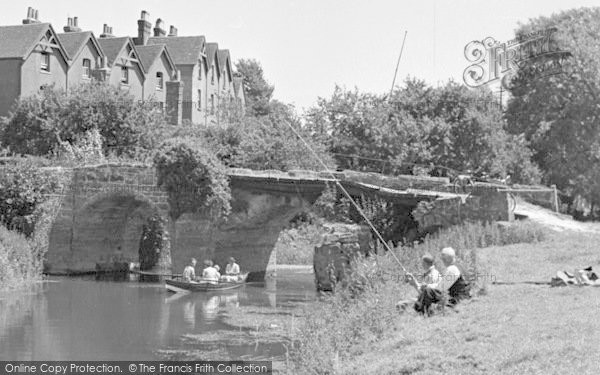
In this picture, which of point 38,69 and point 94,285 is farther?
point 38,69

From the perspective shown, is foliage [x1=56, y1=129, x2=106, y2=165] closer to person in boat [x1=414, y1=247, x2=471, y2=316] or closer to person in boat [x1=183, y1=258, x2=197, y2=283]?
person in boat [x1=183, y1=258, x2=197, y2=283]

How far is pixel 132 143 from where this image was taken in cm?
4131

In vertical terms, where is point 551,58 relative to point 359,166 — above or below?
above

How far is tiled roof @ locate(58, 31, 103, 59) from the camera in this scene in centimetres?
5041

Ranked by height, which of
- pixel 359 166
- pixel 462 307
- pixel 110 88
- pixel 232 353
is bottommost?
pixel 232 353

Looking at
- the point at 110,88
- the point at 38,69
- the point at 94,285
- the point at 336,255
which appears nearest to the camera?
the point at 336,255

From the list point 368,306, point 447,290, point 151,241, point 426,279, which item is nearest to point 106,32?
point 151,241

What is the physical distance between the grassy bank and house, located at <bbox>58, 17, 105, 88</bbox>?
3558cm

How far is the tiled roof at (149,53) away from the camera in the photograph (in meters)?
54.9

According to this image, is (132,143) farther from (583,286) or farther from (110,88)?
(583,286)

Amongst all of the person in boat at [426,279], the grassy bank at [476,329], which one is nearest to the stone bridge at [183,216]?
the grassy bank at [476,329]

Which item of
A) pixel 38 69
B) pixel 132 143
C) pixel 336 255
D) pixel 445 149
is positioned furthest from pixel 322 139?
pixel 38 69

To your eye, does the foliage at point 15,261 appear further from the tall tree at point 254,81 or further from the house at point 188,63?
the tall tree at point 254,81

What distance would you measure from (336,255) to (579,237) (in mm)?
10841
